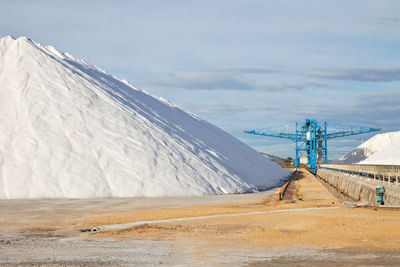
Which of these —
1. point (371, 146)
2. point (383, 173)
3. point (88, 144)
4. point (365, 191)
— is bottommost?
point (365, 191)

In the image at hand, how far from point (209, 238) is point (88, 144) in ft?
56.1

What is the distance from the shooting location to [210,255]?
9.55 metres

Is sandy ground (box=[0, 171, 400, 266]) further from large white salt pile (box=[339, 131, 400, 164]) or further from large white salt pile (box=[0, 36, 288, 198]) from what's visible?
large white salt pile (box=[339, 131, 400, 164])

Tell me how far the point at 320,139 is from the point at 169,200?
75008 mm

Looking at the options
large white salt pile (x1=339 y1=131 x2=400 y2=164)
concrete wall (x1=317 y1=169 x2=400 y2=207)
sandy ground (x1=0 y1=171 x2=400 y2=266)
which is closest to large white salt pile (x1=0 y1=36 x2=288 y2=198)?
concrete wall (x1=317 y1=169 x2=400 y2=207)

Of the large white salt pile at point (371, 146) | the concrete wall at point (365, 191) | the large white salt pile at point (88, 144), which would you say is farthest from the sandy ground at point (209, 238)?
the large white salt pile at point (371, 146)

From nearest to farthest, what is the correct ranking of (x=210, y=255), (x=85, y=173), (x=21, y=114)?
1. (x=210, y=255)
2. (x=85, y=173)
3. (x=21, y=114)

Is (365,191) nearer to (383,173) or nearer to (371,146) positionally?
(383,173)

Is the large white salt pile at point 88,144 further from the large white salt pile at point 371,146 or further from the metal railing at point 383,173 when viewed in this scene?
the large white salt pile at point 371,146

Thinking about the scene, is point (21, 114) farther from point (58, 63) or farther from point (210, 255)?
point (210, 255)

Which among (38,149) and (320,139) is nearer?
(38,149)

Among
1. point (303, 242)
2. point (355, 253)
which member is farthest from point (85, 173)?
point (355, 253)

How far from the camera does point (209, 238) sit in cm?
1183

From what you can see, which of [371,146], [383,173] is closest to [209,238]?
[383,173]
